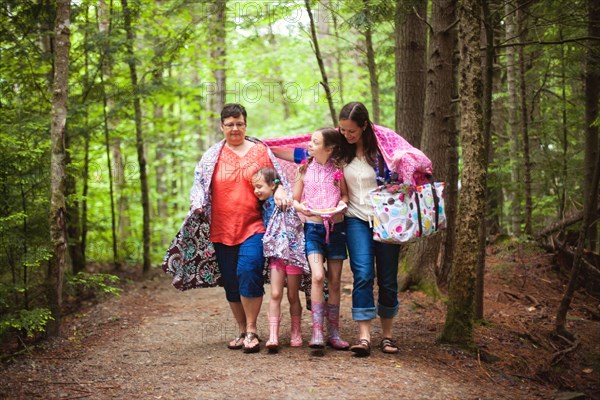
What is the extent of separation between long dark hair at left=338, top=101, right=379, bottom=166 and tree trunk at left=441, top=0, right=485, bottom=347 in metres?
0.93

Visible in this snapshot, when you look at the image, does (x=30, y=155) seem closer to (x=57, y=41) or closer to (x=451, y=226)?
(x=57, y=41)

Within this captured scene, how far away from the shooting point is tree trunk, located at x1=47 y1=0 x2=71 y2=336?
6117 mm

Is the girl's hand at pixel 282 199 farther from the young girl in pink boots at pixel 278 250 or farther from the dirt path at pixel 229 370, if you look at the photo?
the dirt path at pixel 229 370

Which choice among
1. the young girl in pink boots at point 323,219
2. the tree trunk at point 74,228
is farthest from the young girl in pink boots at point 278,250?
the tree trunk at point 74,228

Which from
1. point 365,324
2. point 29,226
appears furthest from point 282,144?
point 29,226

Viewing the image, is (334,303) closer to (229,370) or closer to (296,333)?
(296,333)

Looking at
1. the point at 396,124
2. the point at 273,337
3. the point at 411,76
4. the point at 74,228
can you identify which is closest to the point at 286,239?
the point at 273,337

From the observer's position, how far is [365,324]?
5.08 meters

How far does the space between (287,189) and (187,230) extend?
1.09 m

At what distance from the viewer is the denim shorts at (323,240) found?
201 inches

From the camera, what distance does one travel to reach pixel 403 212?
15.9 feet

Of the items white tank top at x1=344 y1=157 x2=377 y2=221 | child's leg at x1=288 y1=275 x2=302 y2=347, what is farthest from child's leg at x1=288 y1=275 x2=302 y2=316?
white tank top at x1=344 y1=157 x2=377 y2=221

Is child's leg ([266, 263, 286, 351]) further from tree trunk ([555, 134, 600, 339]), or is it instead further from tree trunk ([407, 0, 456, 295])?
tree trunk ([555, 134, 600, 339])

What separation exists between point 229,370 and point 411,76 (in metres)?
5.26
